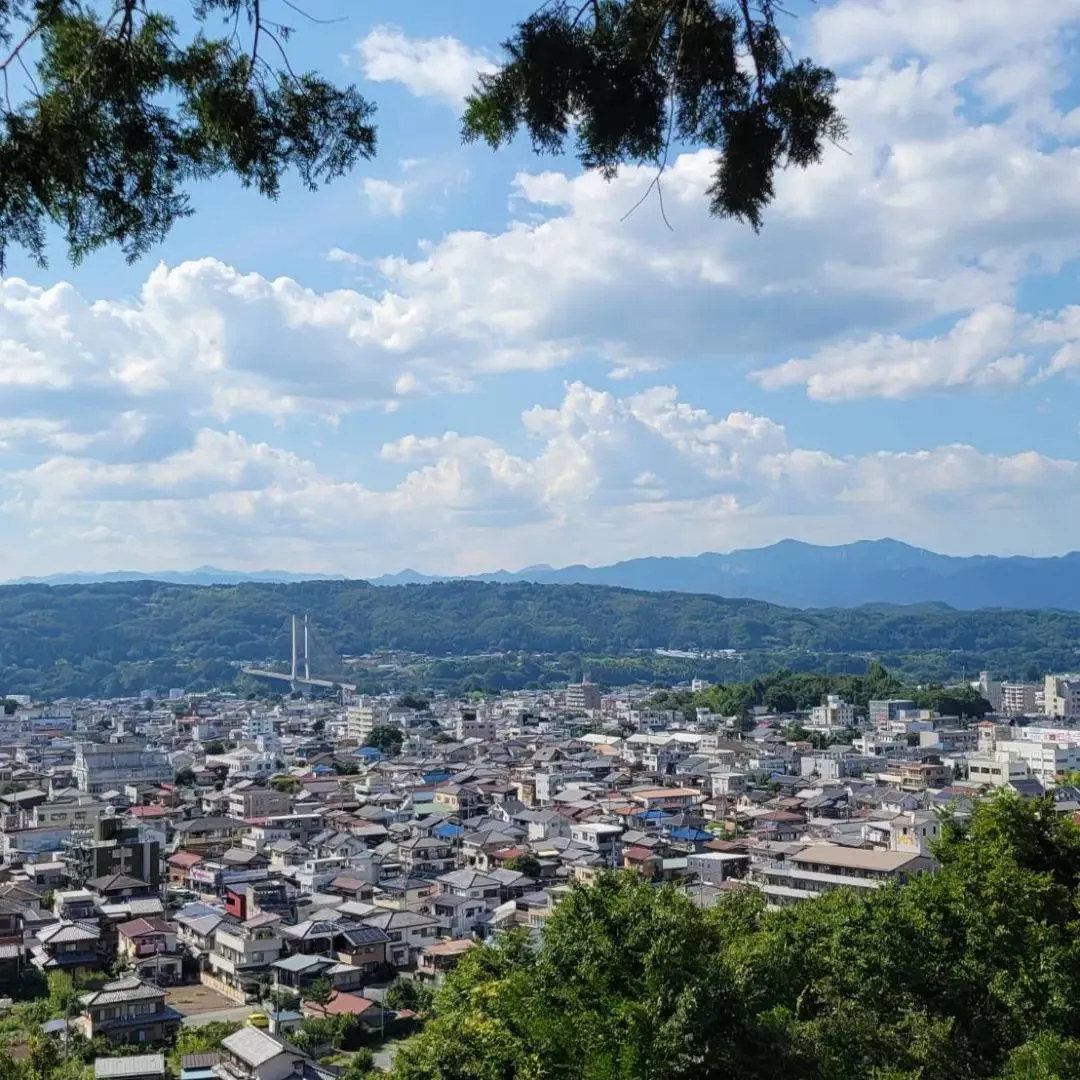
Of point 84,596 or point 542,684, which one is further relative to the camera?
point 84,596

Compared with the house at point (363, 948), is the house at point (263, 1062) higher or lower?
higher

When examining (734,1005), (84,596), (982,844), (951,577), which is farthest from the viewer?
(951,577)

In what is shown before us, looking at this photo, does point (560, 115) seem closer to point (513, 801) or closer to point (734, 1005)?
point (734, 1005)

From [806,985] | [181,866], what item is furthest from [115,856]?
[806,985]

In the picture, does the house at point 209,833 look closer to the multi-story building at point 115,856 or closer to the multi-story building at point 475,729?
the multi-story building at point 115,856

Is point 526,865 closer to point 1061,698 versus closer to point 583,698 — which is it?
point 1061,698

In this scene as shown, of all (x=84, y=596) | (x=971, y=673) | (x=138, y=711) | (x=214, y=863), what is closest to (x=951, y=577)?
(x=971, y=673)

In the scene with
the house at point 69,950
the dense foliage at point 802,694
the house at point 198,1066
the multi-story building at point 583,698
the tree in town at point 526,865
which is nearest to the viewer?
the house at point 198,1066

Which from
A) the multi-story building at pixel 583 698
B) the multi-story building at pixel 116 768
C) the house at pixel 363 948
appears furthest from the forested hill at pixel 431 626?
the house at pixel 363 948
